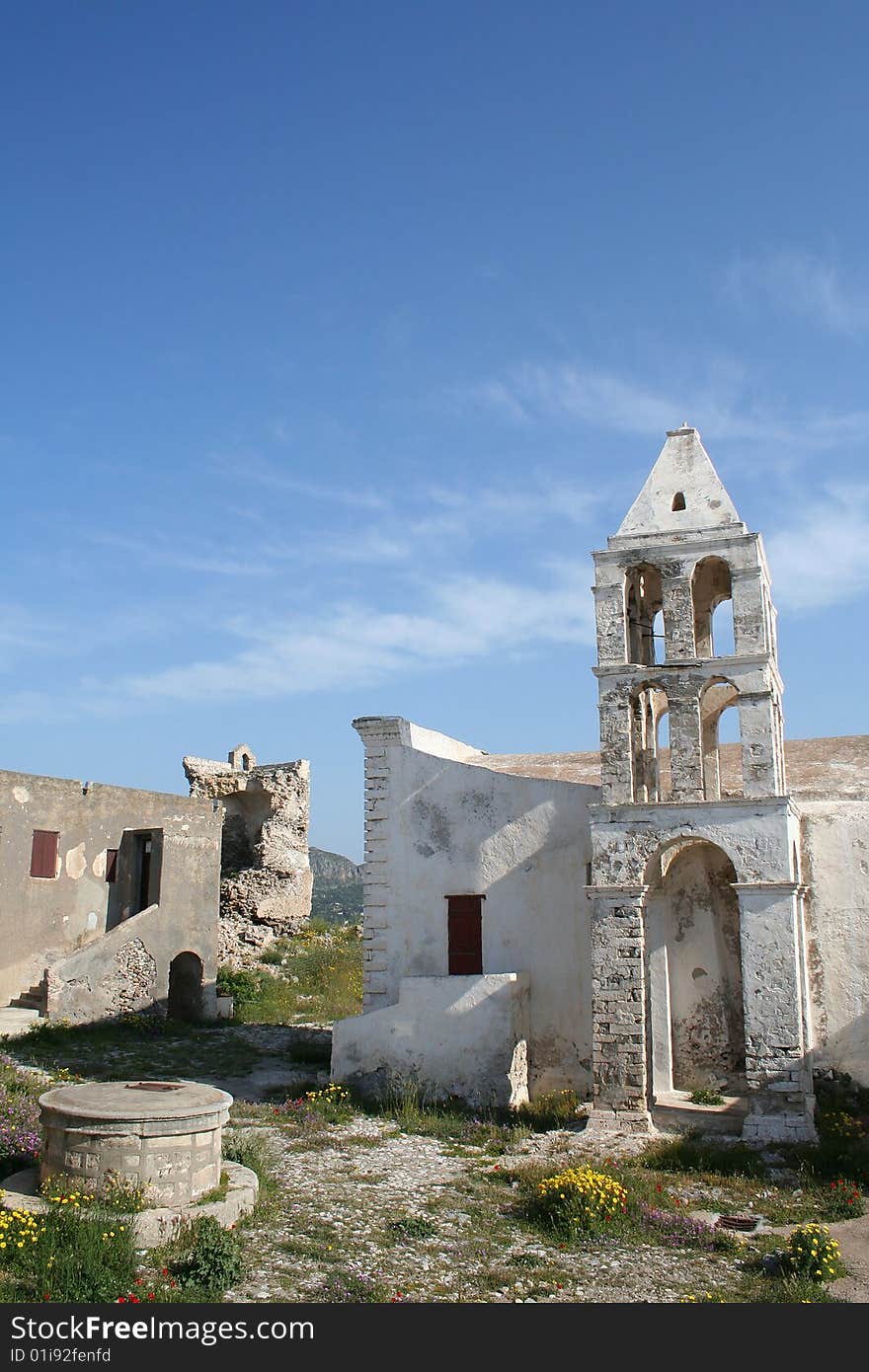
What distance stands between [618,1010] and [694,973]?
3.20 metres

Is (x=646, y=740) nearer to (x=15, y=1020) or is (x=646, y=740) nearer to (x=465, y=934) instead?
(x=465, y=934)

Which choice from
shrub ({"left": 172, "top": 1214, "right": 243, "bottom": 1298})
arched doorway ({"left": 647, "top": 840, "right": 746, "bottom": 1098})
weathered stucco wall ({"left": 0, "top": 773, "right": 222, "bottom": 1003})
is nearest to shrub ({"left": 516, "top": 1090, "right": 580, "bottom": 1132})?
arched doorway ({"left": 647, "top": 840, "right": 746, "bottom": 1098})

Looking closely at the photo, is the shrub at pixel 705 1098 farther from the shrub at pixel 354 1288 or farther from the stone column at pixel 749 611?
the shrub at pixel 354 1288

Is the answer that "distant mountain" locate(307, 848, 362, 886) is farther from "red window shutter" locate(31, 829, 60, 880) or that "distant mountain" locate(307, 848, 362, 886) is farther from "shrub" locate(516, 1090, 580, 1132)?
"shrub" locate(516, 1090, 580, 1132)

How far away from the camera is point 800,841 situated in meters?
A: 18.0

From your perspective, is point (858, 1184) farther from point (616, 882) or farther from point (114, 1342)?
point (114, 1342)

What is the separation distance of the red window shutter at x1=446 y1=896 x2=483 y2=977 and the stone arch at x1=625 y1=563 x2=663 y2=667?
17.2 ft

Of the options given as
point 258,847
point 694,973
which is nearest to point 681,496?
point 694,973

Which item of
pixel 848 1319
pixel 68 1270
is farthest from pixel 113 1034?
pixel 848 1319

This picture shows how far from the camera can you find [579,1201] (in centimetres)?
1151

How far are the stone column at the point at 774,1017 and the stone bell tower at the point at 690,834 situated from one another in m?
0.02

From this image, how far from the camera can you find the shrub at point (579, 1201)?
11320 millimetres

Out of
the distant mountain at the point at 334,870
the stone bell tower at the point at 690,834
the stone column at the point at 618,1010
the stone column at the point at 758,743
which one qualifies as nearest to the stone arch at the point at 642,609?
the stone bell tower at the point at 690,834

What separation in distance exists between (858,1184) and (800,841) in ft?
20.0
